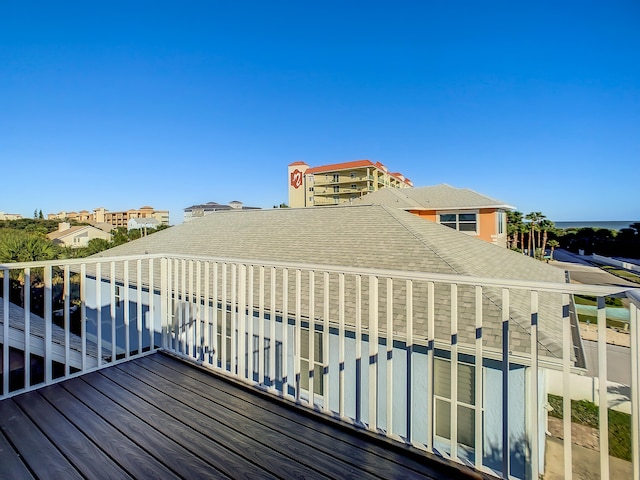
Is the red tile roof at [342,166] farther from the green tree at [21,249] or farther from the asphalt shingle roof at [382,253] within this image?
the green tree at [21,249]

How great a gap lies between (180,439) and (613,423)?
12456 mm

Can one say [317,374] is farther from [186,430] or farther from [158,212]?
[158,212]

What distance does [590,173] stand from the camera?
28031mm

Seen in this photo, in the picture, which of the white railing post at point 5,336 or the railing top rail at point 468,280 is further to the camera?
the white railing post at point 5,336

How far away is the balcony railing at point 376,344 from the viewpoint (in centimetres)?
148

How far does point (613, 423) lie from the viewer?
871 cm

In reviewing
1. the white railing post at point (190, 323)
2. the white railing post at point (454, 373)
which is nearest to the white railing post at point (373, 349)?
the white railing post at point (454, 373)

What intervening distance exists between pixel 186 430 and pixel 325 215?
887 centimetres

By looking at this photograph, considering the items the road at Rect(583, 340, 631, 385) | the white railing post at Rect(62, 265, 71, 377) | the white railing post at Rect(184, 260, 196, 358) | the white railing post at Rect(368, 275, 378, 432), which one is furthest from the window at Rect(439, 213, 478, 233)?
the white railing post at Rect(62, 265, 71, 377)

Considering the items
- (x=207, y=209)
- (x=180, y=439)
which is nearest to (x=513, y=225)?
(x=207, y=209)

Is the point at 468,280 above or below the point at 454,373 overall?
above

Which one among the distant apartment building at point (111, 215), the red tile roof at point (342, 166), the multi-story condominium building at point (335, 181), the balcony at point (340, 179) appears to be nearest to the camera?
the red tile roof at point (342, 166)

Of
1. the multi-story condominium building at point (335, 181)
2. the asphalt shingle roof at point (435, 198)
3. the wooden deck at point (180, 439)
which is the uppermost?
the multi-story condominium building at point (335, 181)

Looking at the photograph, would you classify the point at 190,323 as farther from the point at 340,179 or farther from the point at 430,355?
the point at 340,179
